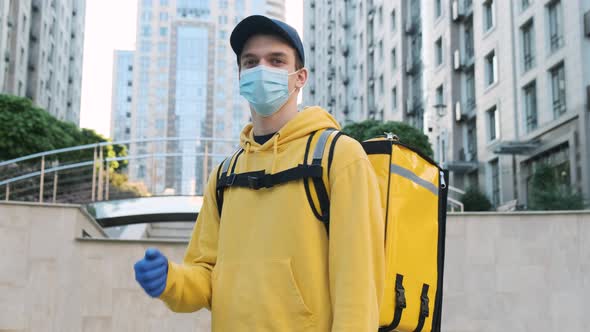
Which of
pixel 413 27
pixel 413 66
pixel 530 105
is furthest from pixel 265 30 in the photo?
pixel 413 27

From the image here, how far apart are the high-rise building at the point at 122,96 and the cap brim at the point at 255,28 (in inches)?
6452

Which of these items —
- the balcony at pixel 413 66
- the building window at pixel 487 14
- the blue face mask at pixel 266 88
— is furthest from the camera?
the balcony at pixel 413 66

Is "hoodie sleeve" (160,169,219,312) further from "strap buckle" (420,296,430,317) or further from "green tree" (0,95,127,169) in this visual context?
"green tree" (0,95,127,169)

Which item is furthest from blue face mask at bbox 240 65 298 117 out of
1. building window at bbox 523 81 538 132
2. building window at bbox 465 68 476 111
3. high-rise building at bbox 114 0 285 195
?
high-rise building at bbox 114 0 285 195

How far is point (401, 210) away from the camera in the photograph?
10.9ft

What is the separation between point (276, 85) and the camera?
3289 millimetres

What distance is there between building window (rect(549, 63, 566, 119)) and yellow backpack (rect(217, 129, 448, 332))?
969 inches

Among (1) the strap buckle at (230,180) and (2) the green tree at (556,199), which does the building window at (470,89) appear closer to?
(2) the green tree at (556,199)

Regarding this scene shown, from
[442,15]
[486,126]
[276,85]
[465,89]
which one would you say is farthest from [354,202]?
[442,15]

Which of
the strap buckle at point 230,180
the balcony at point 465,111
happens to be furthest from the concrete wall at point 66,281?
the balcony at point 465,111

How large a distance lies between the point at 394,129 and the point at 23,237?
1894cm

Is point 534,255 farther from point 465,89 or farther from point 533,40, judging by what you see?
point 465,89

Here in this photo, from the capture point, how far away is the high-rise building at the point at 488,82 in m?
25.9

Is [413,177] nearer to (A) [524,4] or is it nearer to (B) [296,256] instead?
(B) [296,256]
